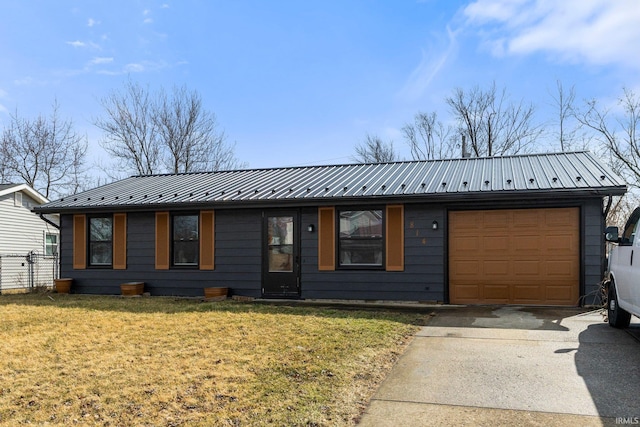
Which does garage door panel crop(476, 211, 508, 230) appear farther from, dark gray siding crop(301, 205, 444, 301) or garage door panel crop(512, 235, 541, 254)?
dark gray siding crop(301, 205, 444, 301)

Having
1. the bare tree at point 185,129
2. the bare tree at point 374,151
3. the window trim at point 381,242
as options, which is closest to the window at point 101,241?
the window trim at point 381,242

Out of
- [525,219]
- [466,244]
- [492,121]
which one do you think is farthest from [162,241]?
[492,121]

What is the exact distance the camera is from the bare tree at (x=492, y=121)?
2333 centimetres

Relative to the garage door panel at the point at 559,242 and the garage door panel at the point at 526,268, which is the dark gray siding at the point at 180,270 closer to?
the garage door panel at the point at 526,268

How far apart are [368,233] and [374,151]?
70.6 feet

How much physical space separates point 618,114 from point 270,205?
15.5 metres

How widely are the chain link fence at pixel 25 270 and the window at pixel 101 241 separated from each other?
5.27 m

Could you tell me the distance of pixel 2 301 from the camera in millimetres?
10234

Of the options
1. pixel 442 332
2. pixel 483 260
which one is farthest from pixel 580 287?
pixel 442 332

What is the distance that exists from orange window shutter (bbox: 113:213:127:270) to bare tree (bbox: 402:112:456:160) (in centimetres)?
1977

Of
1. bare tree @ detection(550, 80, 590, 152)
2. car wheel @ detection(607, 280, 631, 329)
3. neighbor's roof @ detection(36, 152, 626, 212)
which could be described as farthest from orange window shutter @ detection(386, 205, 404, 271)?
bare tree @ detection(550, 80, 590, 152)

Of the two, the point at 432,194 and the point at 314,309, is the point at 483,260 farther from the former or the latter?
the point at 314,309

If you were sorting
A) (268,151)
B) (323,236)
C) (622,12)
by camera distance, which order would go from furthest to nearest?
1. (268,151)
2. (622,12)
3. (323,236)

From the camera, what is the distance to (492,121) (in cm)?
2473
